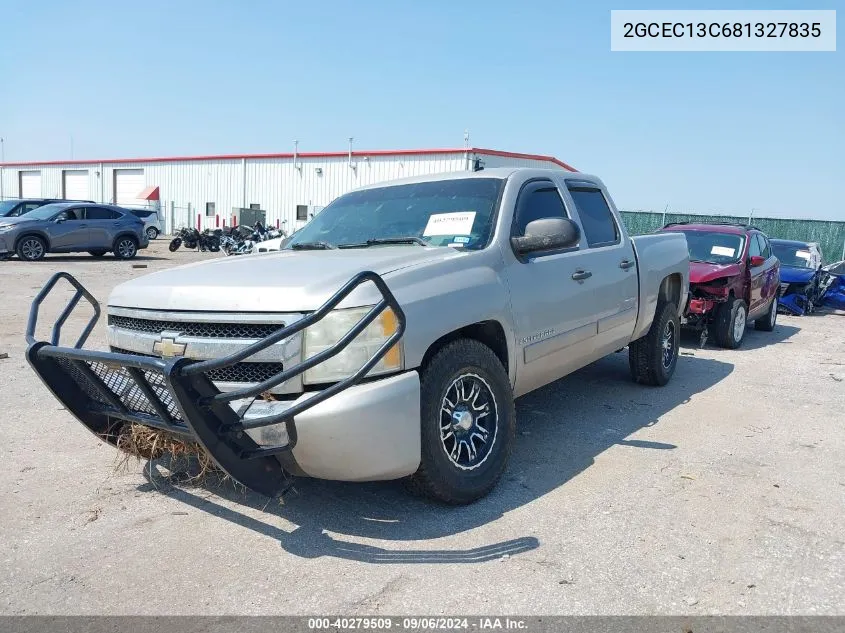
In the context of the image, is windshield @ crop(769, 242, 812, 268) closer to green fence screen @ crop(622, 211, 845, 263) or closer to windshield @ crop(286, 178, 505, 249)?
windshield @ crop(286, 178, 505, 249)

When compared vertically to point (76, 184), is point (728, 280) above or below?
below

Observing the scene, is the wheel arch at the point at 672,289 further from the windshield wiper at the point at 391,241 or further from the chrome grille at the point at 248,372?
the chrome grille at the point at 248,372

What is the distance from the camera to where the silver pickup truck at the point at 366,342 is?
10.3ft

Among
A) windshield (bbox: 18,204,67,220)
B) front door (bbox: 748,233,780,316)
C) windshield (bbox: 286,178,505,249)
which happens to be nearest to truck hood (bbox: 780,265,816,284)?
front door (bbox: 748,233,780,316)

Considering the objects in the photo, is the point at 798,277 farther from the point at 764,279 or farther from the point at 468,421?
the point at 468,421

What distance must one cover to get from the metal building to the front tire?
76.5 feet

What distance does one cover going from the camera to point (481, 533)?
3.57 meters

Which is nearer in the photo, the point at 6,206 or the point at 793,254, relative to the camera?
the point at 793,254

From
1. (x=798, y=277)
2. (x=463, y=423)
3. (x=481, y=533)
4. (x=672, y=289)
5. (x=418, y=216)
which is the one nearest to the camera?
(x=481, y=533)

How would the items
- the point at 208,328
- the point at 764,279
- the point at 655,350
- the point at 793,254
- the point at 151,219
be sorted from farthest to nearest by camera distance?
the point at 151,219
the point at 793,254
the point at 764,279
the point at 655,350
the point at 208,328

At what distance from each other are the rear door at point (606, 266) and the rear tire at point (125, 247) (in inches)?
719

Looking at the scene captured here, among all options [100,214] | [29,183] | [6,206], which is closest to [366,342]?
[100,214]

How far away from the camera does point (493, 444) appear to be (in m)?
4.00

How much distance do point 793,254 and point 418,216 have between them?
40.1ft
